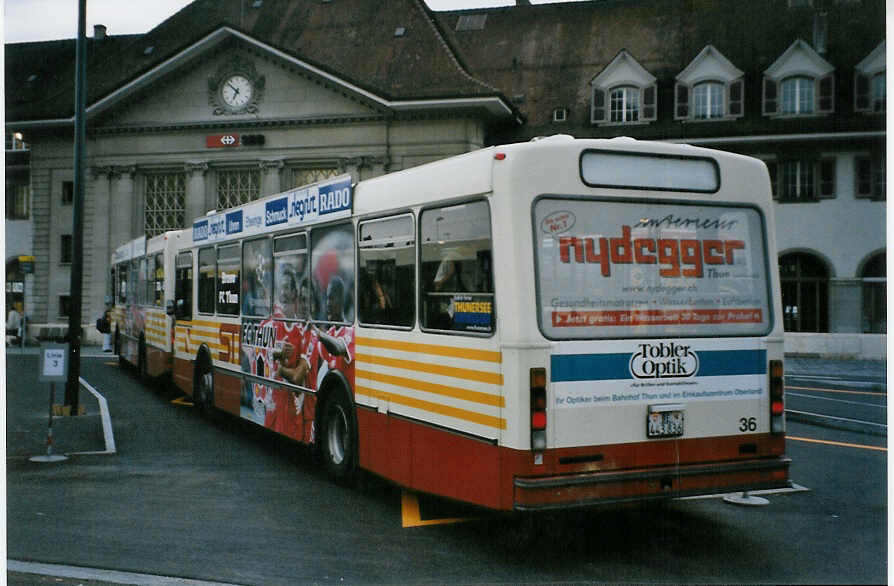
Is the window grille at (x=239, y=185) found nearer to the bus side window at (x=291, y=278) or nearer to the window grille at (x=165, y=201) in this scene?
the window grille at (x=165, y=201)

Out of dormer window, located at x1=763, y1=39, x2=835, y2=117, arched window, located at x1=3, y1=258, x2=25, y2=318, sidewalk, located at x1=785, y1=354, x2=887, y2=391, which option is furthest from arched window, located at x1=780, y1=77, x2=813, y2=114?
arched window, located at x1=3, y1=258, x2=25, y2=318

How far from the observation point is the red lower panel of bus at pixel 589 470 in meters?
5.82

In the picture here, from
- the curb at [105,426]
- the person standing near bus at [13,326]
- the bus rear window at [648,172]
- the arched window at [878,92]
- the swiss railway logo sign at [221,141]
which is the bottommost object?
the curb at [105,426]

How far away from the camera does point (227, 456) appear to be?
10.0 metres

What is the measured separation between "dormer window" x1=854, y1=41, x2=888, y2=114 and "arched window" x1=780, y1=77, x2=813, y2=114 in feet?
6.72

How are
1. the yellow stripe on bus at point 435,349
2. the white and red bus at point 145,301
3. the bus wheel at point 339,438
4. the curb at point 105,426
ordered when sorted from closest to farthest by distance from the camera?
the yellow stripe on bus at point 435,349 → the bus wheel at point 339,438 → the curb at point 105,426 → the white and red bus at point 145,301

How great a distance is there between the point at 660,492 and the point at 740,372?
99cm

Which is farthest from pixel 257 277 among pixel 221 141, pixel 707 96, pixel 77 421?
pixel 221 141

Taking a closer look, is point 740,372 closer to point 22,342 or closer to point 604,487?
point 604,487

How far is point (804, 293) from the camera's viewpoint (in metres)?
9.00

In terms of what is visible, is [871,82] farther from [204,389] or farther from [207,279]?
[204,389]

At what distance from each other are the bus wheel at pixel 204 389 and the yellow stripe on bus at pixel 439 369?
16.9 ft

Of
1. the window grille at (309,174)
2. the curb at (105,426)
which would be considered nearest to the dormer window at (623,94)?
the curb at (105,426)

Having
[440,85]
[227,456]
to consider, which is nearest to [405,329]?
[227,456]
